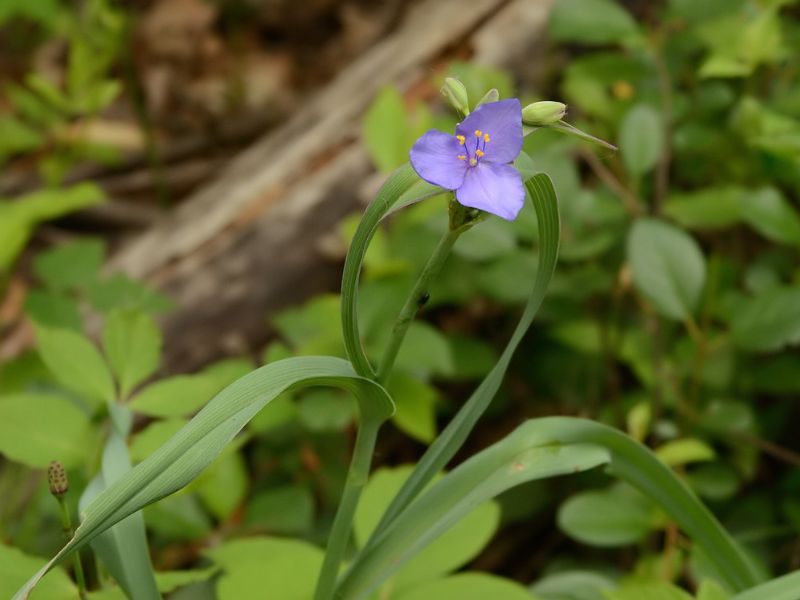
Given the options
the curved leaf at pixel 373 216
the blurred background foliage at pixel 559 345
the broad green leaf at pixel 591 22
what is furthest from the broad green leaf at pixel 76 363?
the broad green leaf at pixel 591 22

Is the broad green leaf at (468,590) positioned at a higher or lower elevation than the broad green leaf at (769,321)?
higher

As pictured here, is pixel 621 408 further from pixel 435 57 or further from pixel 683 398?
pixel 435 57

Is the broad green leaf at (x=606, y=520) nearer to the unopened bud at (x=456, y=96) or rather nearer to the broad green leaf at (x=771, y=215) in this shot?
the broad green leaf at (x=771, y=215)

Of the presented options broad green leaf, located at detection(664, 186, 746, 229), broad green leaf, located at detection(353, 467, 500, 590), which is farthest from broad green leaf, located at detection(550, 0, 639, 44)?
broad green leaf, located at detection(353, 467, 500, 590)

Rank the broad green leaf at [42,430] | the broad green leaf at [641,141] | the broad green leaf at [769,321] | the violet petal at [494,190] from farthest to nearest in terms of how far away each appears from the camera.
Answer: the broad green leaf at [641,141]
the broad green leaf at [769,321]
the broad green leaf at [42,430]
the violet petal at [494,190]

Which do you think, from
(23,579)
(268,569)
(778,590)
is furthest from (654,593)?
(23,579)

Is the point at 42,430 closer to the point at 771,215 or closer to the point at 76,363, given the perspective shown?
the point at 76,363

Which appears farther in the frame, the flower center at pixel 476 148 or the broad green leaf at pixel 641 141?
the broad green leaf at pixel 641 141
